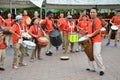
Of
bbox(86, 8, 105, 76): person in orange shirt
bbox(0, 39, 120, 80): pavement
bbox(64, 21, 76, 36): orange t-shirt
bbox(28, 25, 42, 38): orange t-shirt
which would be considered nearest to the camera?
bbox(0, 39, 120, 80): pavement

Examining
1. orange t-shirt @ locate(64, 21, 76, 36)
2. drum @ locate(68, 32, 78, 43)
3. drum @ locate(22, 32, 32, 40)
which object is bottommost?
drum @ locate(68, 32, 78, 43)

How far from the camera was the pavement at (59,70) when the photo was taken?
8922mm

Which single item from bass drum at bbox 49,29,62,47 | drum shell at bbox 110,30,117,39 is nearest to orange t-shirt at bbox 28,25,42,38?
bass drum at bbox 49,29,62,47

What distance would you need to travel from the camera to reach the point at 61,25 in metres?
14.5

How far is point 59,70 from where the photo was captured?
9.98 metres

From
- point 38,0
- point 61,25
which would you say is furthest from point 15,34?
point 38,0

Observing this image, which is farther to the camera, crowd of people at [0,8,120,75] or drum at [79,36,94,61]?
drum at [79,36,94,61]

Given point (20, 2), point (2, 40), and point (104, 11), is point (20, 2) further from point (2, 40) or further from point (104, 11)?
point (2, 40)

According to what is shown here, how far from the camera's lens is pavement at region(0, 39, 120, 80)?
29.3 ft

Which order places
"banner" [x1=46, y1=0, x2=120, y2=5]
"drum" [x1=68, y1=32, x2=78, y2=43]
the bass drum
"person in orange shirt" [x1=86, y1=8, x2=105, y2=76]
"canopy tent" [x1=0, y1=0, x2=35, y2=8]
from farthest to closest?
"canopy tent" [x1=0, y1=0, x2=35, y2=8] < "banner" [x1=46, y1=0, x2=120, y2=5] < "drum" [x1=68, y1=32, x2=78, y2=43] < the bass drum < "person in orange shirt" [x1=86, y1=8, x2=105, y2=76]

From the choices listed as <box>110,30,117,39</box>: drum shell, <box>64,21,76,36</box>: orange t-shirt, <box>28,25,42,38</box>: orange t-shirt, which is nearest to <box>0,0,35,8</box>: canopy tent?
<box>110,30,117,39</box>: drum shell

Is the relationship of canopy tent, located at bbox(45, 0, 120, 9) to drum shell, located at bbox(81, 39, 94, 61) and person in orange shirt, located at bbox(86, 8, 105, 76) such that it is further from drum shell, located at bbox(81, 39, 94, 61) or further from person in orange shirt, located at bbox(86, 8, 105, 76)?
person in orange shirt, located at bbox(86, 8, 105, 76)

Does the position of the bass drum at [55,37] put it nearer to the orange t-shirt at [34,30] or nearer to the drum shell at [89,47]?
the orange t-shirt at [34,30]

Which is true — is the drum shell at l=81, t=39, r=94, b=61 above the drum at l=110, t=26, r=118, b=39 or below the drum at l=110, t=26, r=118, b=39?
above
